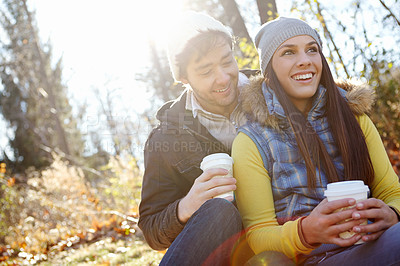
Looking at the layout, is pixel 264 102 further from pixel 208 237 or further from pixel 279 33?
pixel 208 237

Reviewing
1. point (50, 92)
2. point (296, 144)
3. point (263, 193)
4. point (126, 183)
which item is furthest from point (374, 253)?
point (50, 92)

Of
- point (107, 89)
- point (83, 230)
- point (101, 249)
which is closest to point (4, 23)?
point (107, 89)

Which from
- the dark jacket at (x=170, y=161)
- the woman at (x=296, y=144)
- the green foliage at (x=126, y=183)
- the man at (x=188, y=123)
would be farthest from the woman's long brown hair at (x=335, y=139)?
the green foliage at (x=126, y=183)

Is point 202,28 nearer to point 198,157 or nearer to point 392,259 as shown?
point 198,157

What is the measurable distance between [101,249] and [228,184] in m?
4.22

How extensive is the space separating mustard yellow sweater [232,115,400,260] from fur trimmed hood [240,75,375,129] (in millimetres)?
149

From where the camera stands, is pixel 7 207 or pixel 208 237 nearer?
pixel 208 237

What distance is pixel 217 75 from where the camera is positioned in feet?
8.79

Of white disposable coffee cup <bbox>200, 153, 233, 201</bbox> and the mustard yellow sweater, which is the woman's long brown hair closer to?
the mustard yellow sweater

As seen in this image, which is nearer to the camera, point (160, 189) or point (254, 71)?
point (160, 189)

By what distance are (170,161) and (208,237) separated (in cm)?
90

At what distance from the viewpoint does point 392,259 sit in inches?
57.6

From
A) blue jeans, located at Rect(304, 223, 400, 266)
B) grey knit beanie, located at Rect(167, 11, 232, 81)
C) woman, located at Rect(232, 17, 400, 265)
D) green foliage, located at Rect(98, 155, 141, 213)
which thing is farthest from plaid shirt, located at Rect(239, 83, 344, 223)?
green foliage, located at Rect(98, 155, 141, 213)

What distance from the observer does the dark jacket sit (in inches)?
99.2
